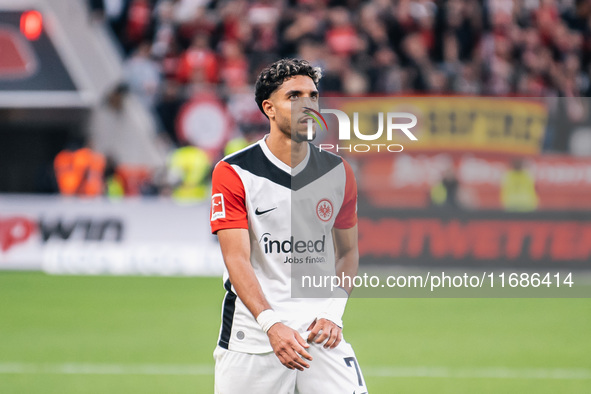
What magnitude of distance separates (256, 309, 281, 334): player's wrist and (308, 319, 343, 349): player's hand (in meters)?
0.19

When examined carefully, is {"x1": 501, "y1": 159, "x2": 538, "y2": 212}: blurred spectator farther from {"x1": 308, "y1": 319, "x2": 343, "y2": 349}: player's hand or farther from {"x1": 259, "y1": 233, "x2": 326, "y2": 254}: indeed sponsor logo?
{"x1": 308, "y1": 319, "x2": 343, "y2": 349}: player's hand

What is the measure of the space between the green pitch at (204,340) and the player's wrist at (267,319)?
4116 millimetres

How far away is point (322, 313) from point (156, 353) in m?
5.57

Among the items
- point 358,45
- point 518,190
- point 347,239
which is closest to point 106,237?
point 358,45

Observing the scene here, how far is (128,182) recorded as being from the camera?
54.5 feet

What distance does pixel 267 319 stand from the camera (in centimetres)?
394

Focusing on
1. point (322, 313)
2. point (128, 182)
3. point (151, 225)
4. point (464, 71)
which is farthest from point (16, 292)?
point (322, 313)

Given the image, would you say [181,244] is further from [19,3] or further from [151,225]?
[19,3]

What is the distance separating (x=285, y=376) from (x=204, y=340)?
239 inches

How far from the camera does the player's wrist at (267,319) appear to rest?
12.9 feet

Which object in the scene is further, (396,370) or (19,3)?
(19,3)

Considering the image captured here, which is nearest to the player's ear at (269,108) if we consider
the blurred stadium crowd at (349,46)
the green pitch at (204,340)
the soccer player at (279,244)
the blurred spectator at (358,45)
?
the soccer player at (279,244)

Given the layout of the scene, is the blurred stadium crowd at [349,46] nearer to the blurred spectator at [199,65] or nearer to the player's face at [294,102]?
the blurred spectator at [199,65]

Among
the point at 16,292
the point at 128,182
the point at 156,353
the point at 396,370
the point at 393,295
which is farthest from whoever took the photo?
the point at 128,182
